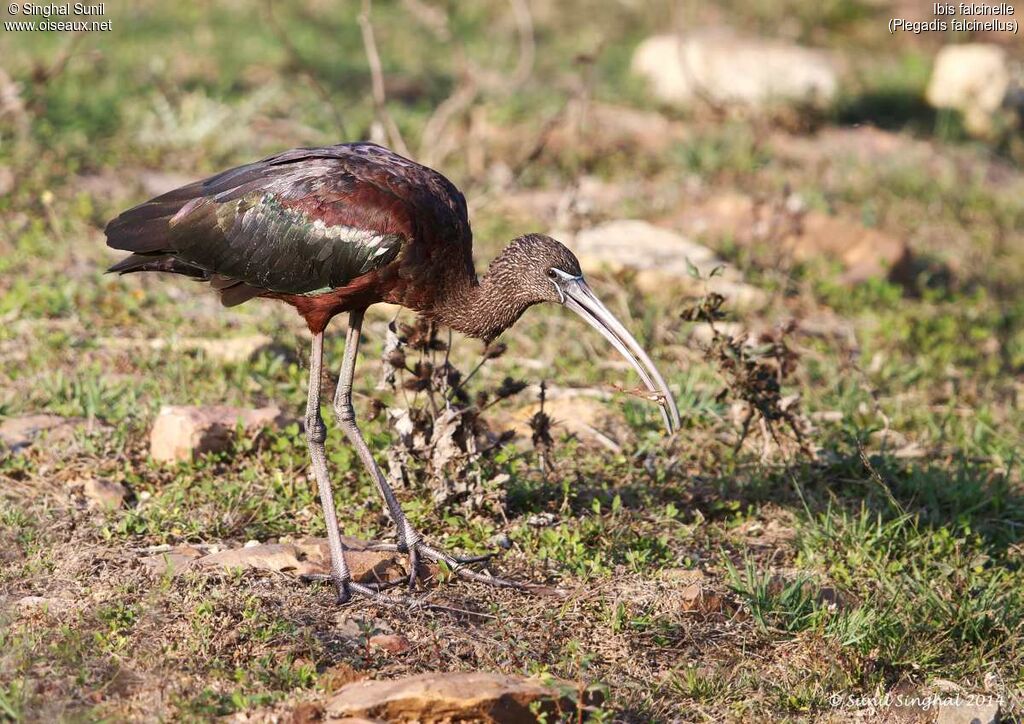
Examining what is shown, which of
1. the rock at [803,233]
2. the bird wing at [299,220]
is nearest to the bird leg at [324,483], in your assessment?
the bird wing at [299,220]

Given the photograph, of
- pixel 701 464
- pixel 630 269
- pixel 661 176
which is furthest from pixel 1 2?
pixel 701 464

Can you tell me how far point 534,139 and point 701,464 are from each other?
4275mm

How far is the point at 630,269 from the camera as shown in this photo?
295 inches

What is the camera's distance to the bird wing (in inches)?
190

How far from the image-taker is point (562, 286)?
477 centimetres

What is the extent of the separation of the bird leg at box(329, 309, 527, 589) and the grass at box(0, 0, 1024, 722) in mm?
89

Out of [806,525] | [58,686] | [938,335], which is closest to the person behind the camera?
[58,686]

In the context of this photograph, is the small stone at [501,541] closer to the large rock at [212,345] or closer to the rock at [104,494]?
the rock at [104,494]

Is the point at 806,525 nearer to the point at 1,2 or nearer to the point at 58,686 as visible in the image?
the point at 58,686

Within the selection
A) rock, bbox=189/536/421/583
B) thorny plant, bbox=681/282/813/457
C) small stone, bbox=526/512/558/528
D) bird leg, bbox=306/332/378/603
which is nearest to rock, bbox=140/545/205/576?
rock, bbox=189/536/421/583

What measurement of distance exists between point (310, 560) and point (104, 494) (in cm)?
97

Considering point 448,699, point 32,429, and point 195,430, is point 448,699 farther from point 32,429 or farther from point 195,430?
point 32,429

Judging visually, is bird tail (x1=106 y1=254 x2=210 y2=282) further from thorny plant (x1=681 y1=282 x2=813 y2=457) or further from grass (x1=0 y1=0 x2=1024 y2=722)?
thorny plant (x1=681 y1=282 x2=813 y2=457)

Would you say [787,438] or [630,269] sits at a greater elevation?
[630,269]
